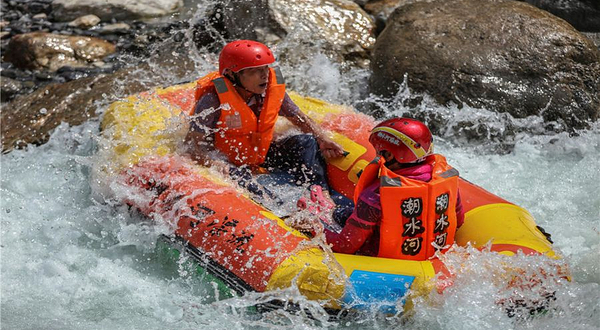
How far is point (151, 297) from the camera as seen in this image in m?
4.95

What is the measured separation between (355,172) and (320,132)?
0.43 meters

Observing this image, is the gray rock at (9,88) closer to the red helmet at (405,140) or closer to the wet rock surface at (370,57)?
the wet rock surface at (370,57)

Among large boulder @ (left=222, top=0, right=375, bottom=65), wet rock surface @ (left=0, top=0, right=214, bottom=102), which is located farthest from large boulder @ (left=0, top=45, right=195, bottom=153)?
large boulder @ (left=222, top=0, right=375, bottom=65)

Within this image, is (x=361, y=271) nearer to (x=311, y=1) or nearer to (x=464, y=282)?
(x=464, y=282)

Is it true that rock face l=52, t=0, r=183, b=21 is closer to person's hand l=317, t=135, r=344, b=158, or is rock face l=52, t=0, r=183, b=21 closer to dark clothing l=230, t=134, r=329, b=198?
dark clothing l=230, t=134, r=329, b=198

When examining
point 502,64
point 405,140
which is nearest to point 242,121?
point 405,140

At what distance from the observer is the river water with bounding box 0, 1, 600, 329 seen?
4234 mm

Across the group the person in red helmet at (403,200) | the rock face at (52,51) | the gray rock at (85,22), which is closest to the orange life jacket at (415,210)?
the person in red helmet at (403,200)

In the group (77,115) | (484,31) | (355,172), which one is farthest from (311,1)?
(355,172)

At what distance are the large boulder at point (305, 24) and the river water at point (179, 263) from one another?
41.5 inches

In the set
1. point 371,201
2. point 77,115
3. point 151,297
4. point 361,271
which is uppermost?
point 371,201

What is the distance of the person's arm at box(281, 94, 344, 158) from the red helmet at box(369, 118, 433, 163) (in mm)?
1323

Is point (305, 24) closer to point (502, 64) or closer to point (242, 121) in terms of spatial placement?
point (502, 64)

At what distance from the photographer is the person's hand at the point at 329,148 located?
5.58 m
